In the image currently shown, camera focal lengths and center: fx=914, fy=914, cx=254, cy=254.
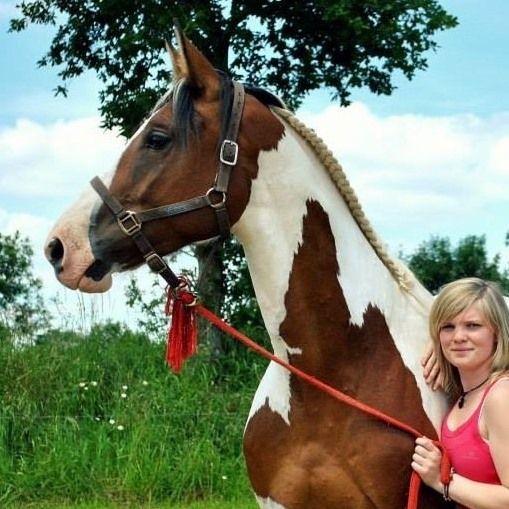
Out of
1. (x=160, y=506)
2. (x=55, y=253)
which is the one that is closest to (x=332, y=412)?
(x=55, y=253)

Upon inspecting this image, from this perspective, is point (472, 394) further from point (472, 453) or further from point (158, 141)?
point (158, 141)

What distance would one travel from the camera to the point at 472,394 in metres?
2.74

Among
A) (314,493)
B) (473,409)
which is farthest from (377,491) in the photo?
(473,409)

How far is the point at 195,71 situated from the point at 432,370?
3.86ft

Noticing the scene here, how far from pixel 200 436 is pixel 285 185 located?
4.76m

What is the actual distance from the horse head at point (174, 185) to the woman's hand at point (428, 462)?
2.88 feet

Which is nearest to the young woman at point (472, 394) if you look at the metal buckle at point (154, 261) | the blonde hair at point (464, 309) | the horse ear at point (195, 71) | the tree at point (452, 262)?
the blonde hair at point (464, 309)

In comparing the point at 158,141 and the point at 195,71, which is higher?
the point at 195,71

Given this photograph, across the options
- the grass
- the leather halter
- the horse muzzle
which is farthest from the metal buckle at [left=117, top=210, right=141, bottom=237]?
the grass

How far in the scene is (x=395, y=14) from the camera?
9.40 metres

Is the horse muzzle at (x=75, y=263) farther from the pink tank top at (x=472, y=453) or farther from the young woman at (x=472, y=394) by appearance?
the pink tank top at (x=472, y=453)

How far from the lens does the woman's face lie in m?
2.72

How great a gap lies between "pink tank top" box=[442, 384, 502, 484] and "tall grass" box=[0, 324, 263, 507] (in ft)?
14.1

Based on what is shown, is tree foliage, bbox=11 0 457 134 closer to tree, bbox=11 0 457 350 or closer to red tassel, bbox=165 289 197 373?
tree, bbox=11 0 457 350
